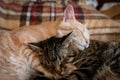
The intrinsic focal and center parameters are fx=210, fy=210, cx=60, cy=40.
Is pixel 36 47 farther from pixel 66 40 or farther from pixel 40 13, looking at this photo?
pixel 40 13

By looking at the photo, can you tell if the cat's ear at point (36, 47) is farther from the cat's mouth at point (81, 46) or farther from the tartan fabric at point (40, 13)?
the tartan fabric at point (40, 13)

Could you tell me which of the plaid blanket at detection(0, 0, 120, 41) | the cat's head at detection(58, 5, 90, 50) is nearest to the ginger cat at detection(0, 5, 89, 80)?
the cat's head at detection(58, 5, 90, 50)

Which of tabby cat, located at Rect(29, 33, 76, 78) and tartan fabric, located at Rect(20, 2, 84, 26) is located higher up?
tartan fabric, located at Rect(20, 2, 84, 26)

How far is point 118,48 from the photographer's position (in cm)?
105

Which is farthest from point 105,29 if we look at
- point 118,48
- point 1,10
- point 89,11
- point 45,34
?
point 1,10

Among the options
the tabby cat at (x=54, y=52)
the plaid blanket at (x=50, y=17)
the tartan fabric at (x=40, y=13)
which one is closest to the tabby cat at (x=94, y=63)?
the tabby cat at (x=54, y=52)

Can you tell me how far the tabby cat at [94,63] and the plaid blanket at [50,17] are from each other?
1.16 feet

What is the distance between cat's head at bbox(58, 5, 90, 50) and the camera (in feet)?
3.46

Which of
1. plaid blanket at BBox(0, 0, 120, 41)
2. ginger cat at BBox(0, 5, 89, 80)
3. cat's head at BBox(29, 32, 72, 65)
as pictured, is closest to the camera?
cat's head at BBox(29, 32, 72, 65)

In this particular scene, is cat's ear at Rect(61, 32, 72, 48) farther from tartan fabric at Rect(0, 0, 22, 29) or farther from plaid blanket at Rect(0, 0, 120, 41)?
tartan fabric at Rect(0, 0, 22, 29)

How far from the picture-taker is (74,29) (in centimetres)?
109

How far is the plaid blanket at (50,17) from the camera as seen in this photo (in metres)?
1.39

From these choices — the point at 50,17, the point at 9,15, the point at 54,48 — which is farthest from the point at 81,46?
the point at 9,15

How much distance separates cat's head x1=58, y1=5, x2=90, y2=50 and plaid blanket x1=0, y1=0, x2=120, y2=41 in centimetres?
33
